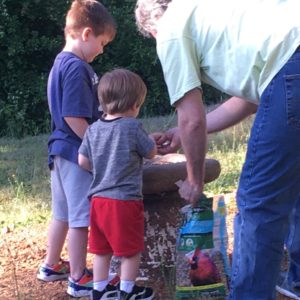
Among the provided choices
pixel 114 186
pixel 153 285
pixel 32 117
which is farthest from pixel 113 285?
pixel 32 117

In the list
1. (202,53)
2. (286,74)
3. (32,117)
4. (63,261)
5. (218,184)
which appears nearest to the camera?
(286,74)

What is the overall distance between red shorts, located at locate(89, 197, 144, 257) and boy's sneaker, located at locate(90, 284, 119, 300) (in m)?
0.21

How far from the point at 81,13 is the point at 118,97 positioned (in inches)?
25.0

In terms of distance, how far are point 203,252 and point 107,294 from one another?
1.80ft

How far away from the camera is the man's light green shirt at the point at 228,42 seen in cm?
288

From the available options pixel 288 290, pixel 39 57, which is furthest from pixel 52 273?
pixel 39 57

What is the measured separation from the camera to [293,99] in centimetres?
283

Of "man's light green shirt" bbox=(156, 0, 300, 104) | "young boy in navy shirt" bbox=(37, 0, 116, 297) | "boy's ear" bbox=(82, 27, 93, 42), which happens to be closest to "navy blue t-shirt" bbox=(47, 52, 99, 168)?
"young boy in navy shirt" bbox=(37, 0, 116, 297)

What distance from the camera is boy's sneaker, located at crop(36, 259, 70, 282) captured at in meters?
4.26

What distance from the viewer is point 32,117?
48.6ft

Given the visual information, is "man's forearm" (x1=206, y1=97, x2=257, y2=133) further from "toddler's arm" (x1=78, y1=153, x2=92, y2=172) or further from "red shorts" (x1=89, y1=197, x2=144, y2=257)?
"toddler's arm" (x1=78, y1=153, x2=92, y2=172)

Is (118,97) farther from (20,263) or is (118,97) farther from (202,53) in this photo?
(20,263)

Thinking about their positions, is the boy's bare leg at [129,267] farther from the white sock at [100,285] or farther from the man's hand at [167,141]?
the man's hand at [167,141]

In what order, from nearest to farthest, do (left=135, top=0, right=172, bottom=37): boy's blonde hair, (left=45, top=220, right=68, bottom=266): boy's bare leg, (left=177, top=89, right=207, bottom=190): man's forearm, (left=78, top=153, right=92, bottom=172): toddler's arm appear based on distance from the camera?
1. (left=177, top=89, right=207, bottom=190): man's forearm
2. (left=135, top=0, right=172, bottom=37): boy's blonde hair
3. (left=78, top=153, right=92, bottom=172): toddler's arm
4. (left=45, top=220, right=68, bottom=266): boy's bare leg
